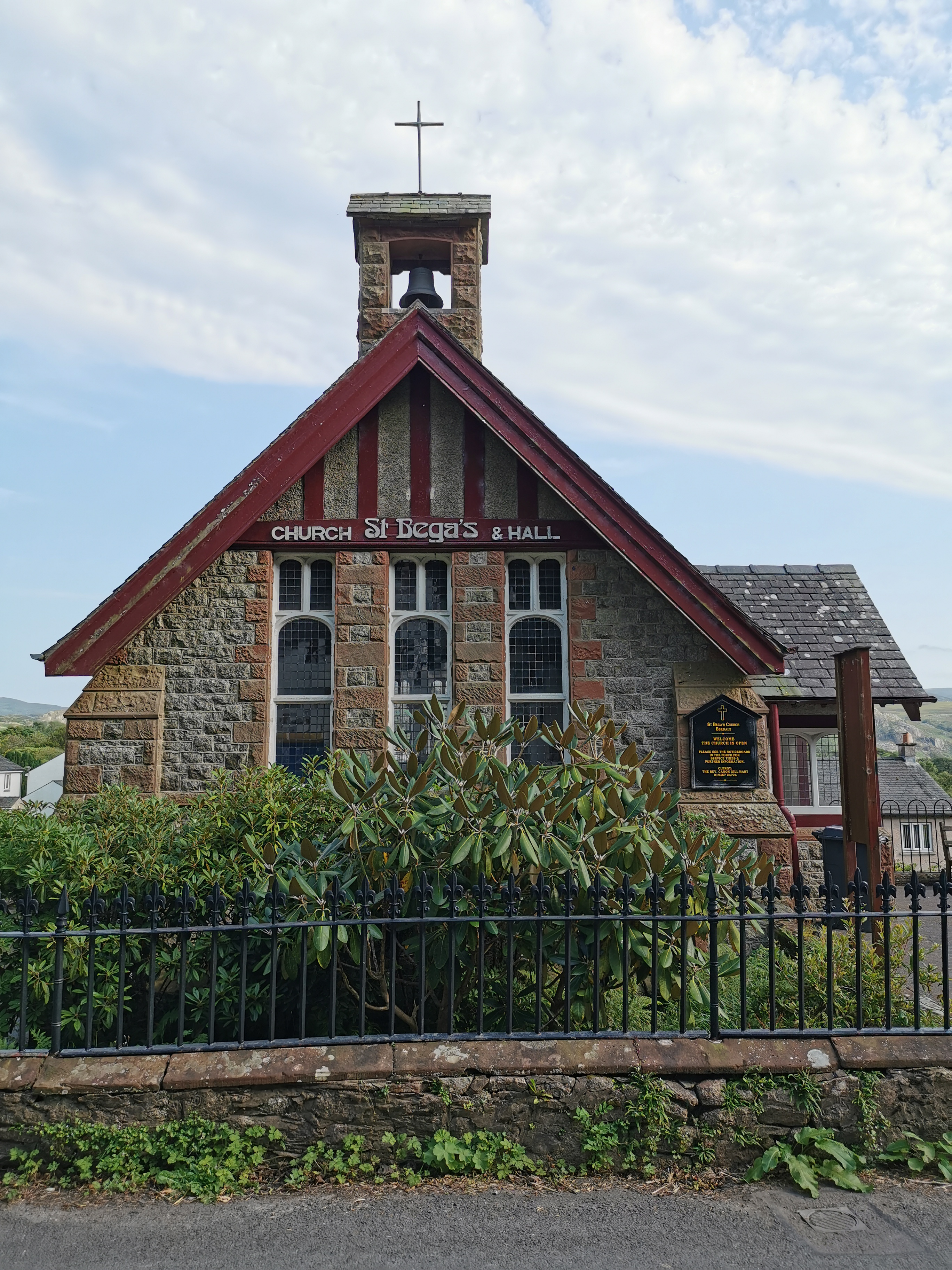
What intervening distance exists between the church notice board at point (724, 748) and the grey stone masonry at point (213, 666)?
4.45 m

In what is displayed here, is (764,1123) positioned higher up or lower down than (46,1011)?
lower down

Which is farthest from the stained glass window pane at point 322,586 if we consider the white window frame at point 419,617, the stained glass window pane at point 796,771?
the stained glass window pane at point 796,771

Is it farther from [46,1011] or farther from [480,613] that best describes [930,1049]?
[480,613]

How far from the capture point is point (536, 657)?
31.8 feet

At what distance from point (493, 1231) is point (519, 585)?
6.55 meters

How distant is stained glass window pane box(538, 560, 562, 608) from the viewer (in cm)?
973

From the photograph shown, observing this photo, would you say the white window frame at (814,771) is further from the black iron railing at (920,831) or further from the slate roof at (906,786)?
the slate roof at (906,786)

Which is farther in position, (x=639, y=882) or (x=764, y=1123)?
(x=639, y=882)

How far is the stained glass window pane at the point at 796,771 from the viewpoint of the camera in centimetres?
1455

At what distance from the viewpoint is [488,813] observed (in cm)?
519

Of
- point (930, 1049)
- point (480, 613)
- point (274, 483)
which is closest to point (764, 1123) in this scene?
point (930, 1049)

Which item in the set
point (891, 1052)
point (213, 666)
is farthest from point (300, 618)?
point (891, 1052)

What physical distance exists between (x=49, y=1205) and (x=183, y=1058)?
2.72 feet

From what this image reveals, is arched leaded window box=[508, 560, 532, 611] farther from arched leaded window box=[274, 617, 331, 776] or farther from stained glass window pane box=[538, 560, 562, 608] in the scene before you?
arched leaded window box=[274, 617, 331, 776]
